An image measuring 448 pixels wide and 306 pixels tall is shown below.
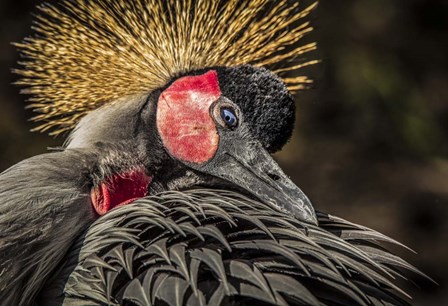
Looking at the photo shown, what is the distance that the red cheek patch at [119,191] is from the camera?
210cm

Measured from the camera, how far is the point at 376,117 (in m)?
5.43

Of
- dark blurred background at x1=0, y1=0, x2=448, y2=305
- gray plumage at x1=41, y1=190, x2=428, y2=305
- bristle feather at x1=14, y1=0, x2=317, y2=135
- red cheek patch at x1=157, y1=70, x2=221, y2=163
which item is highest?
bristle feather at x1=14, y1=0, x2=317, y2=135

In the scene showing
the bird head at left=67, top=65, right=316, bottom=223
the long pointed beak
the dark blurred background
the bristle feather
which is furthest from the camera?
the dark blurred background

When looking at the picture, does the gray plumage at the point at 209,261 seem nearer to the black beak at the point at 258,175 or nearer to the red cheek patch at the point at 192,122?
the black beak at the point at 258,175

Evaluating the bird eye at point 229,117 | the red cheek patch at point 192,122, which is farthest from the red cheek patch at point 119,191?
the bird eye at point 229,117

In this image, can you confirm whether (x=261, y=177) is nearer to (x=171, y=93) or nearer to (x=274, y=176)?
(x=274, y=176)

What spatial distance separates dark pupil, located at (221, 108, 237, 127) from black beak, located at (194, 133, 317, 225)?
0.03 meters

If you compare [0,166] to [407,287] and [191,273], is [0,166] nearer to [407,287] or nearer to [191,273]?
[407,287]

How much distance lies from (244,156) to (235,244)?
0.37 m

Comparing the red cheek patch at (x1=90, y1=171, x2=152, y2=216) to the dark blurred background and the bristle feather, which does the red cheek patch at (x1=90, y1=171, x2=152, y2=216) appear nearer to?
the bristle feather

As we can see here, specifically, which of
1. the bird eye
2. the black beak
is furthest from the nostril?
the bird eye

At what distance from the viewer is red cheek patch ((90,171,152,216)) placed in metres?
2.10

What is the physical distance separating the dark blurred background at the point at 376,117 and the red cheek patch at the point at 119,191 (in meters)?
2.69

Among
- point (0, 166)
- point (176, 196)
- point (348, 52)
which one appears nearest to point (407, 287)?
point (348, 52)
